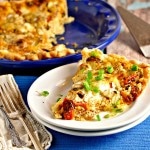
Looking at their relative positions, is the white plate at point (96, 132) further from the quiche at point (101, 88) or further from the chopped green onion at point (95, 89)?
the chopped green onion at point (95, 89)

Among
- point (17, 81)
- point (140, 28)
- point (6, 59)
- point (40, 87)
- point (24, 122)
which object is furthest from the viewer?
point (140, 28)

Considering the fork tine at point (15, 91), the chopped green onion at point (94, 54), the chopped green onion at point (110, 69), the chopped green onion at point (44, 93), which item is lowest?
the fork tine at point (15, 91)

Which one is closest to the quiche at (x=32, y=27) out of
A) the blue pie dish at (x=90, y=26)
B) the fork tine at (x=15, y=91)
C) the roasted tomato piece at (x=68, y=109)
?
the blue pie dish at (x=90, y=26)

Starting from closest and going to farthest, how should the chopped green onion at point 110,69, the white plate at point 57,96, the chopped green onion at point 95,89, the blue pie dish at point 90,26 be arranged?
the white plate at point 57,96 < the chopped green onion at point 95,89 < the chopped green onion at point 110,69 < the blue pie dish at point 90,26

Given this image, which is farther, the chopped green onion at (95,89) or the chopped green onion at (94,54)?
the chopped green onion at (94,54)

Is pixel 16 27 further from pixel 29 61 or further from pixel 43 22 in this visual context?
pixel 29 61

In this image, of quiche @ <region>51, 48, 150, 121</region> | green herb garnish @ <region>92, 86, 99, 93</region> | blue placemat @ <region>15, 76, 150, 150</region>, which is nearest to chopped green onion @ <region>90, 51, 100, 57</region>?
quiche @ <region>51, 48, 150, 121</region>

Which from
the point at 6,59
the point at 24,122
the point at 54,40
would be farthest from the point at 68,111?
the point at 54,40

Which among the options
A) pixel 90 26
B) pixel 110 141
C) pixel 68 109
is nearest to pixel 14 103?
pixel 68 109
